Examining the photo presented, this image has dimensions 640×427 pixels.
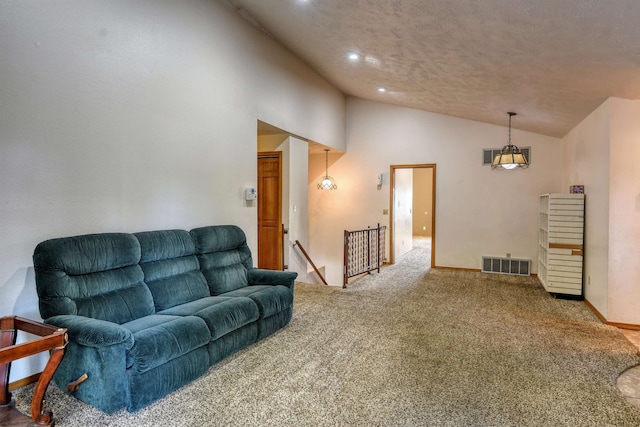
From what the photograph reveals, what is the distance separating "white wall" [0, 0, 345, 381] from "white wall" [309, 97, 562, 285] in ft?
11.3

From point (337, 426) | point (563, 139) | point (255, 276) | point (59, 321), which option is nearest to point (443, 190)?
point (563, 139)

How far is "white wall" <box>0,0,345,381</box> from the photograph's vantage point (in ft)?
8.99

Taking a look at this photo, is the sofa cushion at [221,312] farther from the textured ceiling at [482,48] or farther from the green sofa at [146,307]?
the textured ceiling at [482,48]

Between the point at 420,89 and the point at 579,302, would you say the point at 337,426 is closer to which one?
the point at 579,302

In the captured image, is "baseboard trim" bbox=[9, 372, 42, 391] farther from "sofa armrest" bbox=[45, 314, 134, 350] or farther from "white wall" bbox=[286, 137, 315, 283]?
"white wall" bbox=[286, 137, 315, 283]

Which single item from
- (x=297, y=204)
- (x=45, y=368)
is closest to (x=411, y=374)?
(x=45, y=368)

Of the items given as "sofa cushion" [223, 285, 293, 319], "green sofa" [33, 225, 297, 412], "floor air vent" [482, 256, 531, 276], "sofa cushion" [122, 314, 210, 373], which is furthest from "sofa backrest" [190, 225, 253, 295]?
"floor air vent" [482, 256, 531, 276]

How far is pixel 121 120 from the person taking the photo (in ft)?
11.3

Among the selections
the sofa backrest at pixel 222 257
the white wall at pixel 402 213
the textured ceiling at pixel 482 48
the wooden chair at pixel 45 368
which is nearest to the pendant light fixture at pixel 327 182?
the white wall at pixel 402 213

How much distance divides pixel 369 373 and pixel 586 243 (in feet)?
13.1

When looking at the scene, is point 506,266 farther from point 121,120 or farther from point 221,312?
point 121,120

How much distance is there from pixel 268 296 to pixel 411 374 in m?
1.51

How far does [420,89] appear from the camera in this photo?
605cm

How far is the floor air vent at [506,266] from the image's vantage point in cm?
715
